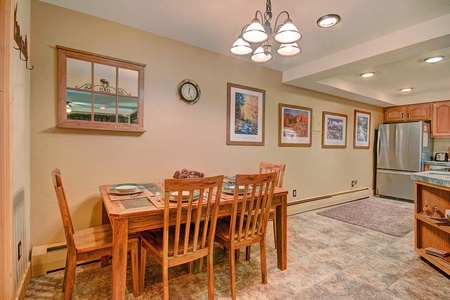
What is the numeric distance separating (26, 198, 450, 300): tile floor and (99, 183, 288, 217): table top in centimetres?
76

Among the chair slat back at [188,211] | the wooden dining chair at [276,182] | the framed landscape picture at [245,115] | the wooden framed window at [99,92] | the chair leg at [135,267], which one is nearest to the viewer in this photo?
the chair slat back at [188,211]

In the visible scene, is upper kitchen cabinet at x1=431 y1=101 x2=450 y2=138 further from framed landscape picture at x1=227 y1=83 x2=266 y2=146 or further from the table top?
the table top

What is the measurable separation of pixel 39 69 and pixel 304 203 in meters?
4.11

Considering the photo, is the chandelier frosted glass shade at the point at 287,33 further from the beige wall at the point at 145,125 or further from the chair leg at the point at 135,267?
the chair leg at the point at 135,267

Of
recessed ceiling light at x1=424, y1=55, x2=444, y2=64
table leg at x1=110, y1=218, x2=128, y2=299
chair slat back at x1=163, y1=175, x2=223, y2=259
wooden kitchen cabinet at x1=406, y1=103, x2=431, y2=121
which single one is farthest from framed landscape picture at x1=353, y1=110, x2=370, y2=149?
table leg at x1=110, y1=218, x2=128, y2=299

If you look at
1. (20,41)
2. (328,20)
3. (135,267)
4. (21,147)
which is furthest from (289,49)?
(21,147)

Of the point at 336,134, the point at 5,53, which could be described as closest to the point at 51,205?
the point at 5,53

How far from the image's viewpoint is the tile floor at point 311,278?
5.90 feet

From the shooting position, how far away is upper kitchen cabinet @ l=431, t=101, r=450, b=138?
4.71 metres

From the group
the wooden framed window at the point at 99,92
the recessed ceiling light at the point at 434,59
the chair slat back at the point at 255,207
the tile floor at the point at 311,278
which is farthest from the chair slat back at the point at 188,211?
the recessed ceiling light at the point at 434,59

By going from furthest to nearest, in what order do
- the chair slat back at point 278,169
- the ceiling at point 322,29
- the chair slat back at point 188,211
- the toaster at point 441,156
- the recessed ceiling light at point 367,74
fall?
the toaster at point 441,156, the recessed ceiling light at point 367,74, the chair slat back at point 278,169, the ceiling at point 322,29, the chair slat back at point 188,211

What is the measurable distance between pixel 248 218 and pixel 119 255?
94cm

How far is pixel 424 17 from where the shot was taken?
6.93 ft

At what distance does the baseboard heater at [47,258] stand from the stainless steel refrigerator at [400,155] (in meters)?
6.15
